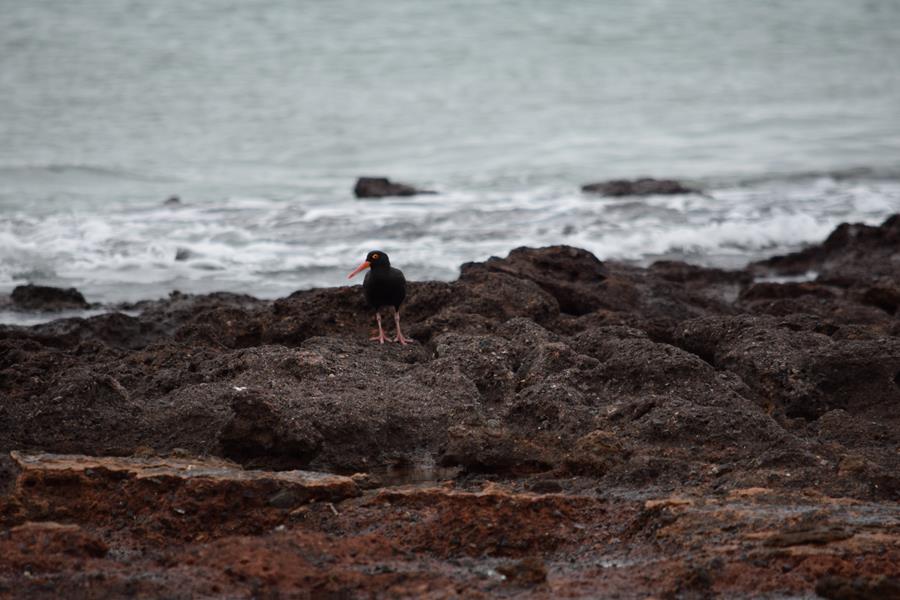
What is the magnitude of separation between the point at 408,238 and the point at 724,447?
9.92m

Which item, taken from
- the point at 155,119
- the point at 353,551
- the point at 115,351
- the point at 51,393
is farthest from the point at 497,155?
the point at 353,551

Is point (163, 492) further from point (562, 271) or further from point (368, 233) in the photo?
point (368, 233)

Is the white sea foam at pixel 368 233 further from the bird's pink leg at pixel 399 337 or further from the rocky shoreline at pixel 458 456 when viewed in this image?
the rocky shoreline at pixel 458 456

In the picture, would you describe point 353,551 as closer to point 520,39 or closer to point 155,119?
point 155,119

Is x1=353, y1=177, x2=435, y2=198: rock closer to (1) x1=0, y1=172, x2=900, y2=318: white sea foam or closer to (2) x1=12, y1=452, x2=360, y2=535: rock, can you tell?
(1) x1=0, y1=172, x2=900, y2=318: white sea foam

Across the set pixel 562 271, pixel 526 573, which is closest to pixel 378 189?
pixel 562 271

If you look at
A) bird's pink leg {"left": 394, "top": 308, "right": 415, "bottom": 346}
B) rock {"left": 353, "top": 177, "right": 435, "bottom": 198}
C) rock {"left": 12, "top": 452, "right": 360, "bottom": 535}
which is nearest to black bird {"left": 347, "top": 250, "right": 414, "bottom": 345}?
bird's pink leg {"left": 394, "top": 308, "right": 415, "bottom": 346}

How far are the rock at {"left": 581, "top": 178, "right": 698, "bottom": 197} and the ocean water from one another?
40 centimetres

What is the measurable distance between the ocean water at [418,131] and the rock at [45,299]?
30 centimetres

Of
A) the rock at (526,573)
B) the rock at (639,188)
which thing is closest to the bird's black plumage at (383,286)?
the rock at (526,573)

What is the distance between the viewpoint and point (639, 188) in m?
18.2

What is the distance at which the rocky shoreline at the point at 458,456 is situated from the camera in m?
4.48

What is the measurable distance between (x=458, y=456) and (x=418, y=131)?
20512 mm

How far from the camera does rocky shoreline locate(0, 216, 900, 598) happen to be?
14.7 feet
